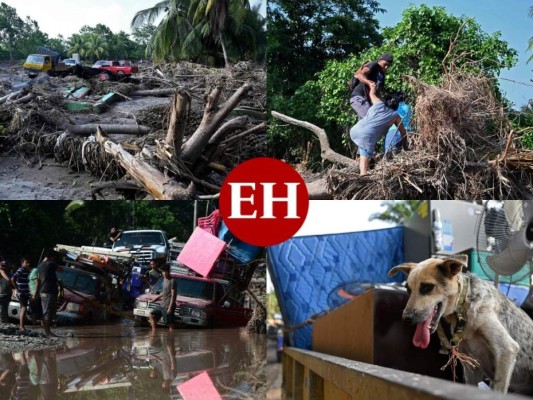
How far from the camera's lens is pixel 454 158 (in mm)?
6102

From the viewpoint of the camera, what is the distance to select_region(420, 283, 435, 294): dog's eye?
2.05 metres

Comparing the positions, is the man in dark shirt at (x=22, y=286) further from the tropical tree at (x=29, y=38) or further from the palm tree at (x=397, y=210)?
the palm tree at (x=397, y=210)

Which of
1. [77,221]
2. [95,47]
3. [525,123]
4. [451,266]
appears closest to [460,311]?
[451,266]

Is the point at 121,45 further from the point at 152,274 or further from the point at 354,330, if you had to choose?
the point at 354,330

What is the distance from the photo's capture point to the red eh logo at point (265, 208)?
6.32 meters

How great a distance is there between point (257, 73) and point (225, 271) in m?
2.98

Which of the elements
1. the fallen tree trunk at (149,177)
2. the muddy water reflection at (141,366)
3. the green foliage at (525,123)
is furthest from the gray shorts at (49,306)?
the green foliage at (525,123)

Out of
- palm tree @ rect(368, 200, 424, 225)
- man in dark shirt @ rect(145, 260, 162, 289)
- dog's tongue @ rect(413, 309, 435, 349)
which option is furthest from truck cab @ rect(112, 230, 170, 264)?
dog's tongue @ rect(413, 309, 435, 349)

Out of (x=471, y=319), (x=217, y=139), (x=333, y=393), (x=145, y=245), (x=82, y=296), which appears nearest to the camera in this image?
(x=471, y=319)

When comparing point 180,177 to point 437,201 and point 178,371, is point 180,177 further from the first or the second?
point 437,201

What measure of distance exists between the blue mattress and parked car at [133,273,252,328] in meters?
0.51

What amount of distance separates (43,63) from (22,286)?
10.9ft

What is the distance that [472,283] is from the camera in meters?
2.07

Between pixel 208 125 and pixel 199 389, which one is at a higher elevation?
pixel 208 125
